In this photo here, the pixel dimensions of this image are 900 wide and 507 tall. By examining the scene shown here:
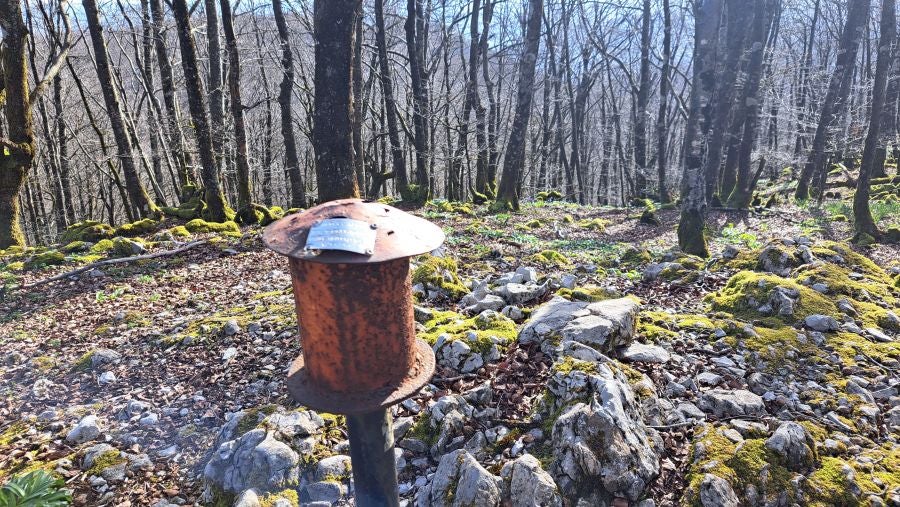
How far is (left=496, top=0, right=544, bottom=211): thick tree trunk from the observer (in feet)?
38.0

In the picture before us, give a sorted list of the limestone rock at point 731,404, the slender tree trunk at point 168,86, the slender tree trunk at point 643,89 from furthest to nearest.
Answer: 1. the slender tree trunk at point 643,89
2. the slender tree trunk at point 168,86
3. the limestone rock at point 731,404

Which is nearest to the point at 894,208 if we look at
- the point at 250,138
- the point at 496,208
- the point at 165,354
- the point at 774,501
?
the point at 496,208

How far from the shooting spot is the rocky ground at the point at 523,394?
2.49m

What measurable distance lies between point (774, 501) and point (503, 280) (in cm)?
329

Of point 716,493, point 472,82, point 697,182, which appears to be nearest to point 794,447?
point 716,493

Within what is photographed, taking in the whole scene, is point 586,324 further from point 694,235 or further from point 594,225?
point 594,225

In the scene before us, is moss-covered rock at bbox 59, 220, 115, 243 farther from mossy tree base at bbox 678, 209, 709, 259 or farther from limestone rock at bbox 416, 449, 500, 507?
mossy tree base at bbox 678, 209, 709, 259

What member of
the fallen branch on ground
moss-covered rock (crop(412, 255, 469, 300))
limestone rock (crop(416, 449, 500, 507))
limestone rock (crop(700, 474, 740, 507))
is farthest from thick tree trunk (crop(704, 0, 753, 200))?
the fallen branch on ground

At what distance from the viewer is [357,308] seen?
1780 millimetres

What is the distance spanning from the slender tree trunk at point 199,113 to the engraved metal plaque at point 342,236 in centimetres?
980

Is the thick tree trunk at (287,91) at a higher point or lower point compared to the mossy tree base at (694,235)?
higher

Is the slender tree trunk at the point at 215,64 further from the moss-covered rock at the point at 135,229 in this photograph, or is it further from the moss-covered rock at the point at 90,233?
the moss-covered rock at the point at 90,233

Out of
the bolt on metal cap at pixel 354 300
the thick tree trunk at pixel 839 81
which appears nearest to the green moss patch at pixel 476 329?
the bolt on metal cap at pixel 354 300

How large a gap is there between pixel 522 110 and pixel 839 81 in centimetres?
840
